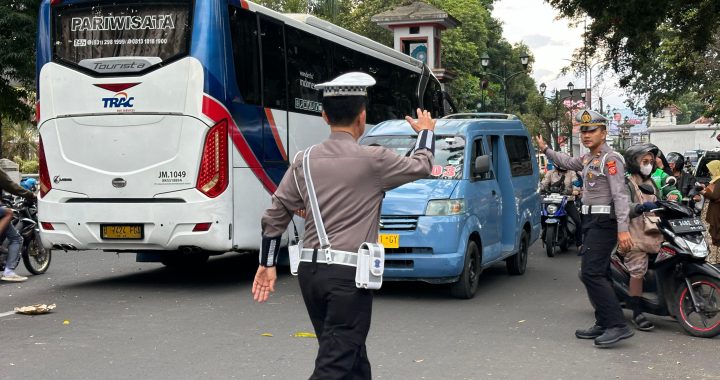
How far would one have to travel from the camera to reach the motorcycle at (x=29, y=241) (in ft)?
36.9

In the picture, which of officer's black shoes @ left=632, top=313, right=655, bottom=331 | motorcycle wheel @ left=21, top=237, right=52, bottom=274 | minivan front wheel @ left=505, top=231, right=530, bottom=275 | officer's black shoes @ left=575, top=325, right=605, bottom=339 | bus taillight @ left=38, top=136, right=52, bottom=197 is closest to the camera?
officer's black shoes @ left=575, top=325, right=605, bottom=339

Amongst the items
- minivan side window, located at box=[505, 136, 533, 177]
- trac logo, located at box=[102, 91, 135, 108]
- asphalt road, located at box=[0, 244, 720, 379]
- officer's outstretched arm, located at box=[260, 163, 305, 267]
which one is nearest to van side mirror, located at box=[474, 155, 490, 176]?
asphalt road, located at box=[0, 244, 720, 379]

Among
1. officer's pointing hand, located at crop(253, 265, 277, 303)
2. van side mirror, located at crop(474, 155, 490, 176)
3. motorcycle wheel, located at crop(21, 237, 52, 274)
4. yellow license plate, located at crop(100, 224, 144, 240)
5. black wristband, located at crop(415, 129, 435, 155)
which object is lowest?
motorcycle wheel, located at crop(21, 237, 52, 274)

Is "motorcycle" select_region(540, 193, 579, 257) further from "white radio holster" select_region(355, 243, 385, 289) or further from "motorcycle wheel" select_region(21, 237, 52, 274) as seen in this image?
"white radio holster" select_region(355, 243, 385, 289)

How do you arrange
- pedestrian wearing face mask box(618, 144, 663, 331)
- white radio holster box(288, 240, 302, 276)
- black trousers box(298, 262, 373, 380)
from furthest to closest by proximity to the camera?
pedestrian wearing face mask box(618, 144, 663, 331) < white radio holster box(288, 240, 302, 276) < black trousers box(298, 262, 373, 380)

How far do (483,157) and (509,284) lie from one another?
6.74 feet

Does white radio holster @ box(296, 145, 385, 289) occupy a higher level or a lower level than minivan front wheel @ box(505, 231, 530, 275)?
higher

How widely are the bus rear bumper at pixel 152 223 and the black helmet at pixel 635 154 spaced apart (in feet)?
14.7

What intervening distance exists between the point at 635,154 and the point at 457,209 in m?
2.09

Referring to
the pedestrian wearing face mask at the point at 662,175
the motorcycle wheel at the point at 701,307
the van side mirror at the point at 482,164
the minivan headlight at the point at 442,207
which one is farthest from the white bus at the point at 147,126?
the pedestrian wearing face mask at the point at 662,175

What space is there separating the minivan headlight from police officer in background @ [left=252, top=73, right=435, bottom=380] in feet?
16.8

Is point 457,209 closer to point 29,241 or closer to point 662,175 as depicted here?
point 662,175

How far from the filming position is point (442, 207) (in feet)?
30.1

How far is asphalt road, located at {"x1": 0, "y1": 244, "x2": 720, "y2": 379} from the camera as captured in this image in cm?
622
